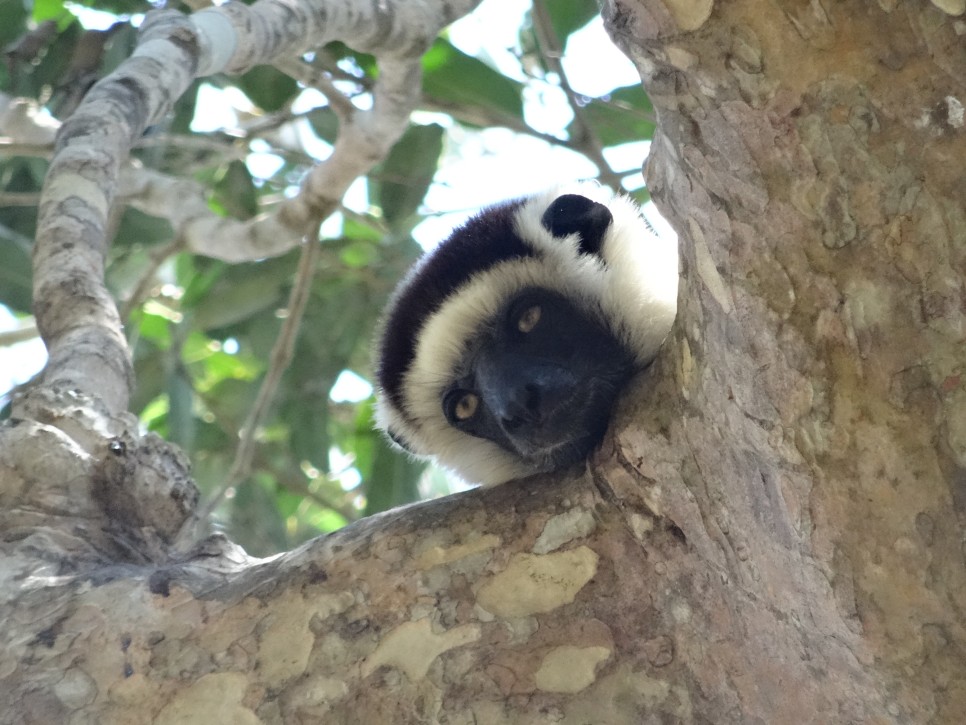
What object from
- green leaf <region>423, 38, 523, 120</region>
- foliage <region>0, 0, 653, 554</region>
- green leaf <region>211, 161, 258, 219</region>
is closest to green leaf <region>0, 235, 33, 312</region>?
foliage <region>0, 0, 653, 554</region>

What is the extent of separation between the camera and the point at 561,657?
2.69m

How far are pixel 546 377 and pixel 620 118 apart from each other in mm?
3224

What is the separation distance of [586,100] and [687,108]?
3930 millimetres

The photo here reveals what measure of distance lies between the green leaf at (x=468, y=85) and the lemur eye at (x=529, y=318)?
2.55 m

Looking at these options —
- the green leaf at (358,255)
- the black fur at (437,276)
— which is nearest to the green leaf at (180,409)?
the green leaf at (358,255)

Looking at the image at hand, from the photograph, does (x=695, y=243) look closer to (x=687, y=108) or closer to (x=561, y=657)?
(x=687, y=108)

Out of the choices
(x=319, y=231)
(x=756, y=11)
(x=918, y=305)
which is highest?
(x=756, y=11)

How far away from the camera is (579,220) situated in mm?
3717

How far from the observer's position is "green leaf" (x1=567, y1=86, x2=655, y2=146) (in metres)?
5.88

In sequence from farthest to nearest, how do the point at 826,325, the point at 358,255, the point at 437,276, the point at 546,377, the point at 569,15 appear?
the point at 358,255 < the point at 569,15 < the point at 437,276 < the point at 546,377 < the point at 826,325

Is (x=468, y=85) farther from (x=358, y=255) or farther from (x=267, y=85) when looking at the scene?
Answer: (x=358, y=255)

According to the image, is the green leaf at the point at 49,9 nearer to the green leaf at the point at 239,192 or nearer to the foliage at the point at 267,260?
the foliage at the point at 267,260

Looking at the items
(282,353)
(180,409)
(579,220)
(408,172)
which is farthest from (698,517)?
(180,409)

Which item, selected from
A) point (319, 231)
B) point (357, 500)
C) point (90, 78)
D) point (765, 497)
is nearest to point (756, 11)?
point (765, 497)
